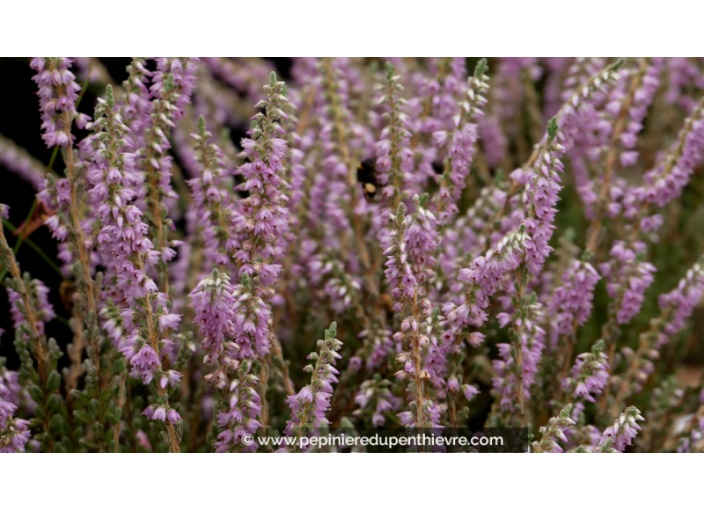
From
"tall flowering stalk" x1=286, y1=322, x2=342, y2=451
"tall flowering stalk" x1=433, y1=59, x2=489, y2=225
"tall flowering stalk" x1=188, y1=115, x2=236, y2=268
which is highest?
"tall flowering stalk" x1=433, y1=59, x2=489, y2=225

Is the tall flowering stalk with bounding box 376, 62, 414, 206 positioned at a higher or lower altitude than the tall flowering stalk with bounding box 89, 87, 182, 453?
higher

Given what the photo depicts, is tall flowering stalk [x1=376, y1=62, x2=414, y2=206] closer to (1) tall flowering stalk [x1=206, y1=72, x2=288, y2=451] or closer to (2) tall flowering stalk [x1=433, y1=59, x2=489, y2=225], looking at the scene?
(2) tall flowering stalk [x1=433, y1=59, x2=489, y2=225]

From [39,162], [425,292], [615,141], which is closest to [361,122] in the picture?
[615,141]

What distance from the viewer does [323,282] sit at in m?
2.66

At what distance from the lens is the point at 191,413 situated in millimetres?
2340

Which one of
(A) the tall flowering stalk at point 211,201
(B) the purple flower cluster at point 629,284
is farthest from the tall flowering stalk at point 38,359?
(B) the purple flower cluster at point 629,284

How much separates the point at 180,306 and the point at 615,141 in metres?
1.85

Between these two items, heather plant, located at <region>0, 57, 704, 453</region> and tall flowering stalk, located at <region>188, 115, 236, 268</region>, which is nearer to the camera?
heather plant, located at <region>0, 57, 704, 453</region>

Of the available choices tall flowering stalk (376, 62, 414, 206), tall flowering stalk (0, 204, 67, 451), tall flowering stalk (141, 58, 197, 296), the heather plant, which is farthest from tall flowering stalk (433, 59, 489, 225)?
tall flowering stalk (0, 204, 67, 451)

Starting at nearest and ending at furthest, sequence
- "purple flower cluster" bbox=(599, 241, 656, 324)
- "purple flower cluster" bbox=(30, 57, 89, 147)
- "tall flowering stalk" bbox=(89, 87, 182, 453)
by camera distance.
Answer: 1. "tall flowering stalk" bbox=(89, 87, 182, 453)
2. "purple flower cluster" bbox=(30, 57, 89, 147)
3. "purple flower cluster" bbox=(599, 241, 656, 324)

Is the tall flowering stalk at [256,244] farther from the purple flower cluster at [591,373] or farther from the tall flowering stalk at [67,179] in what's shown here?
the purple flower cluster at [591,373]

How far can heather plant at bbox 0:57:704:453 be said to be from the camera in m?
1.69

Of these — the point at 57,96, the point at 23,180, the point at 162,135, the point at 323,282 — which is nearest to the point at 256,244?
the point at 162,135

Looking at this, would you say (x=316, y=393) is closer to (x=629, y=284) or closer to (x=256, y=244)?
(x=256, y=244)
